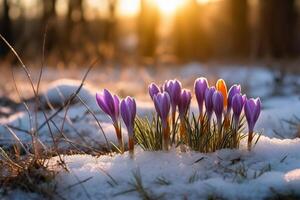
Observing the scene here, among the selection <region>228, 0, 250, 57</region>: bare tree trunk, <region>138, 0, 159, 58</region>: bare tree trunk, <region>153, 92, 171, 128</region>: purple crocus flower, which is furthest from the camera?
<region>228, 0, 250, 57</region>: bare tree trunk

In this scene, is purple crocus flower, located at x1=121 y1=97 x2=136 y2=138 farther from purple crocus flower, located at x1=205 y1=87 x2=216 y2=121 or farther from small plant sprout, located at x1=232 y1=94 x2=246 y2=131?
small plant sprout, located at x1=232 y1=94 x2=246 y2=131

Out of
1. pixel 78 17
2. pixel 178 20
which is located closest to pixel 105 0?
pixel 78 17

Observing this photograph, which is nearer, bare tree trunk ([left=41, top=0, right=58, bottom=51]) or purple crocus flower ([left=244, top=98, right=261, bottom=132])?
purple crocus flower ([left=244, top=98, right=261, bottom=132])

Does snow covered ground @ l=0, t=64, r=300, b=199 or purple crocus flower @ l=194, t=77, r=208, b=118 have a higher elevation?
purple crocus flower @ l=194, t=77, r=208, b=118

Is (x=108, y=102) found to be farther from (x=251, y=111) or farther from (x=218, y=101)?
(x=251, y=111)

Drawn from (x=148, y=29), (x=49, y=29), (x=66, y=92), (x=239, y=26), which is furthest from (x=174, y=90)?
(x=239, y=26)

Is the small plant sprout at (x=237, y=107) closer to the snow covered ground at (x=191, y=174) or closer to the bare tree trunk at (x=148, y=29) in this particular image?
the snow covered ground at (x=191, y=174)

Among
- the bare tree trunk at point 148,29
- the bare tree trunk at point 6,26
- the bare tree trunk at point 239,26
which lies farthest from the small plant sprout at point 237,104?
the bare tree trunk at point 6,26

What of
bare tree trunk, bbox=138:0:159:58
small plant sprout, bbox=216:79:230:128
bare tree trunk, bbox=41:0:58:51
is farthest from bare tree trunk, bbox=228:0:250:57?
small plant sprout, bbox=216:79:230:128
